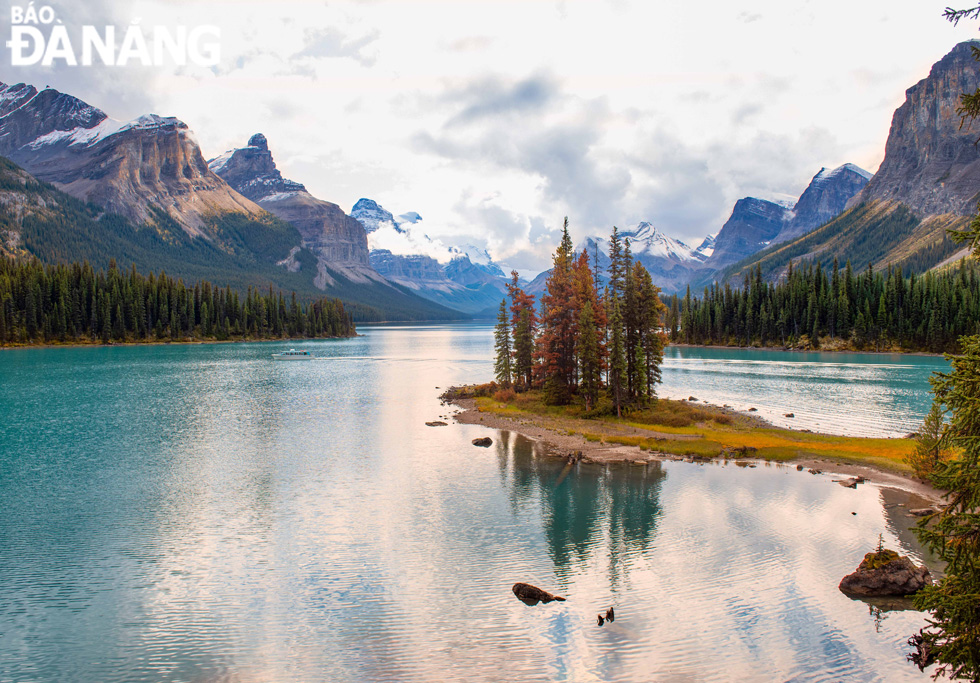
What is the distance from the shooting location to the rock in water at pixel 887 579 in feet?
75.0

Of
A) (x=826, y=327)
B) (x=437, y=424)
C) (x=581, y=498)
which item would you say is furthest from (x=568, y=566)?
(x=826, y=327)

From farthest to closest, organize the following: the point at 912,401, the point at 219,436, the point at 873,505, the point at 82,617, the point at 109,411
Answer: the point at 912,401
the point at 109,411
the point at 219,436
the point at 873,505
the point at 82,617

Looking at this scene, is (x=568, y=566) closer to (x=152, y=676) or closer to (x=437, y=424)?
(x=152, y=676)

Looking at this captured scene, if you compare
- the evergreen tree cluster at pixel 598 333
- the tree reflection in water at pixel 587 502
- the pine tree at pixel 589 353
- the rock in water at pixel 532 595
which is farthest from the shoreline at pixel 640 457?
the rock in water at pixel 532 595

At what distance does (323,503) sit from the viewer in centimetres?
3484

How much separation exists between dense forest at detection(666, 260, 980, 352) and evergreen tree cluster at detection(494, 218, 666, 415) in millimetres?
110182

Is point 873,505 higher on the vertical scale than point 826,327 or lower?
lower

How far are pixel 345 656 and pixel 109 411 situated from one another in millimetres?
62030

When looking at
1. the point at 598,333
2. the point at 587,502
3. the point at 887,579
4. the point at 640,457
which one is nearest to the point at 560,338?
the point at 598,333

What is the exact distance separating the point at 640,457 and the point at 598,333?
21762 mm

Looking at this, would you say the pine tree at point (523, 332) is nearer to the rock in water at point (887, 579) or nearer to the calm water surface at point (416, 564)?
the calm water surface at point (416, 564)

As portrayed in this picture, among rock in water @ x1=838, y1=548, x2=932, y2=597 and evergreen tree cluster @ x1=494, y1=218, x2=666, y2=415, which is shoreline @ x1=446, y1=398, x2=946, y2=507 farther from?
rock in water @ x1=838, y1=548, x2=932, y2=597

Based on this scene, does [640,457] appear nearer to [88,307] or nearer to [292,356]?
[292,356]

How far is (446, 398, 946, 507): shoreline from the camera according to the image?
37.5m
